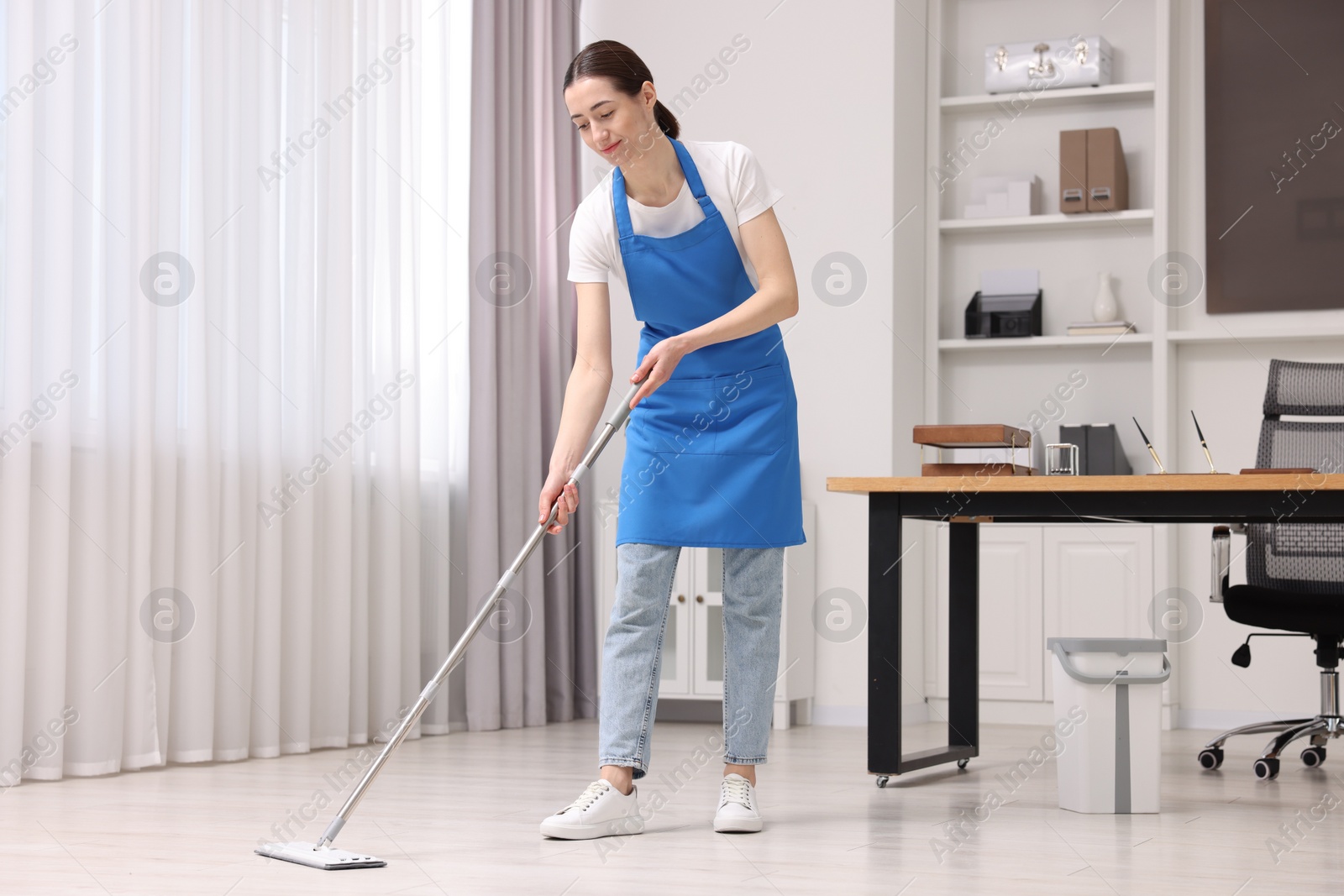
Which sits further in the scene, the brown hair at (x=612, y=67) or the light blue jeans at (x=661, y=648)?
the light blue jeans at (x=661, y=648)

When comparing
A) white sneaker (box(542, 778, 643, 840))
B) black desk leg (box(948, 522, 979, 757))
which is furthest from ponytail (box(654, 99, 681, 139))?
black desk leg (box(948, 522, 979, 757))

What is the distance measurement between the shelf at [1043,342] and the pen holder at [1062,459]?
350 mm

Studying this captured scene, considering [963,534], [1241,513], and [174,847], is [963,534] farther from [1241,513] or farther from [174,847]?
[174,847]

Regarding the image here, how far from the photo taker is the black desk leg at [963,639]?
3.05 metres

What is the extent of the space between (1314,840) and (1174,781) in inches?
30.1

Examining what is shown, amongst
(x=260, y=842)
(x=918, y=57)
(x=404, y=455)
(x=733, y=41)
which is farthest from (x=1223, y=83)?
(x=260, y=842)

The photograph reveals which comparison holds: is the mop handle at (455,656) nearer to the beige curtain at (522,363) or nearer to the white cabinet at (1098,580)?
the beige curtain at (522,363)

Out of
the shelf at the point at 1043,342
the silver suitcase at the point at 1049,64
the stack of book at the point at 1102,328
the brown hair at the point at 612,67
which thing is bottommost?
the shelf at the point at 1043,342

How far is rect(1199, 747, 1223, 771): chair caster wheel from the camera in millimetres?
2977

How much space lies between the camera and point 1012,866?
184cm

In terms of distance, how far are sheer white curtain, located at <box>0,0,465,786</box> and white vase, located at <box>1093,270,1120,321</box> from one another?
2.05 meters

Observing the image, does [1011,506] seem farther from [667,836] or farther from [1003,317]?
[1003,317]

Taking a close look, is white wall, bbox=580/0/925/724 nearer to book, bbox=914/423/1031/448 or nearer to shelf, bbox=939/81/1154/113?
shelf, bbox=939/81/1154/113

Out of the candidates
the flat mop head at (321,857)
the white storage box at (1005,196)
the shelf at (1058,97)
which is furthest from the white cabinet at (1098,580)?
the flat mop head at (321,857)
